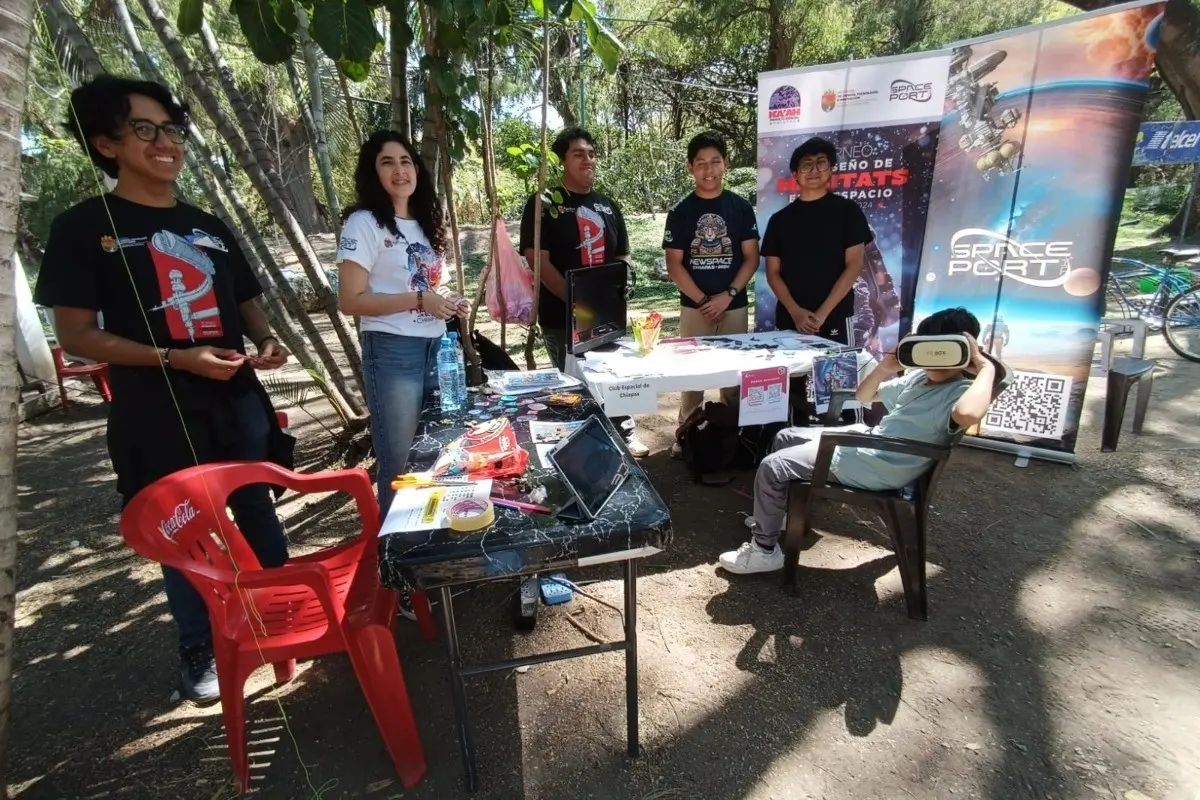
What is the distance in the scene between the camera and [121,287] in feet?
5.52

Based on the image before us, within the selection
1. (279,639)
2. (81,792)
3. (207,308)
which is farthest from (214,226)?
(81,792)

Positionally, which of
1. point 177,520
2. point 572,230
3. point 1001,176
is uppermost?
point 1001,176

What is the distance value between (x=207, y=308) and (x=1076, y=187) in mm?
3993

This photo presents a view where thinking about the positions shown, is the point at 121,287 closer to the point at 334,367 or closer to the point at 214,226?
the point at 214,226

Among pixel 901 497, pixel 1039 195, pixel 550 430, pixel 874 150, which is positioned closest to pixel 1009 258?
pixel 1039 195

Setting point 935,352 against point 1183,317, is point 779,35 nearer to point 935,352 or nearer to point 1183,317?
point 1183,317

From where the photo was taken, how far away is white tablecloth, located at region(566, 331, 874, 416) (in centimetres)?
255

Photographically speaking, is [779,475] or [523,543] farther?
[779,475]

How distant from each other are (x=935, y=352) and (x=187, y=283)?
2337mm

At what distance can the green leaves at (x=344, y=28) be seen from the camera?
1.82m

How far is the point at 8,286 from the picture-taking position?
4.11 ft

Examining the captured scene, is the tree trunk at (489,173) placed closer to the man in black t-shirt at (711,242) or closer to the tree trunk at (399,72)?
the tree trunk at (399,72)

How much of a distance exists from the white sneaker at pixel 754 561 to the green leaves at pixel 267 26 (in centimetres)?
244

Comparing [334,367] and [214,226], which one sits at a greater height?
[214,226]
